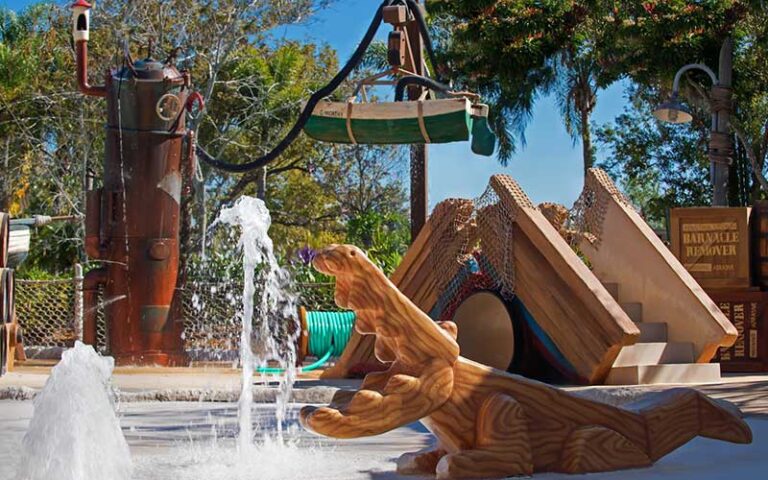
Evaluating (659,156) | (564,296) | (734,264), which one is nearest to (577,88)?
(659,156)

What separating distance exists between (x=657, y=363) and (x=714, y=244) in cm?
258

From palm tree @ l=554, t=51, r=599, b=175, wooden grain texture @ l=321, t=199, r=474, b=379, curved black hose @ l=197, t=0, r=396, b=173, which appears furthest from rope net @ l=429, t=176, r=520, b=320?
palm tree @ l=554, t=51, r=599, b=175

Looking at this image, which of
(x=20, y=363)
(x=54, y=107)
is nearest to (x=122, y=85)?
(x=20, y=363)

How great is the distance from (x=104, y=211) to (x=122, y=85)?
5.10 ft

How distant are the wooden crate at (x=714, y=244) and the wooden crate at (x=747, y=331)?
0.61ft

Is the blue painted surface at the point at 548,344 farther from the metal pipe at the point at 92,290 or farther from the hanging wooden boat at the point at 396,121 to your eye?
the metal pipe at the point at 92,290

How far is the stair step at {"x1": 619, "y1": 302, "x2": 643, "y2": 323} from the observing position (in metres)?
12.1

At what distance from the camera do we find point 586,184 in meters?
12.6

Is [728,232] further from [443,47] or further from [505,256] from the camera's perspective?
[443,47]

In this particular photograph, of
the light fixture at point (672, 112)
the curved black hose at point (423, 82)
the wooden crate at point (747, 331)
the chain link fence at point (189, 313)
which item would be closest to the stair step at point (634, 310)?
the wooden crate at point (747, 331)

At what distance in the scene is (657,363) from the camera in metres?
11.2

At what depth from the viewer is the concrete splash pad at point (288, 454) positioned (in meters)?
5.75

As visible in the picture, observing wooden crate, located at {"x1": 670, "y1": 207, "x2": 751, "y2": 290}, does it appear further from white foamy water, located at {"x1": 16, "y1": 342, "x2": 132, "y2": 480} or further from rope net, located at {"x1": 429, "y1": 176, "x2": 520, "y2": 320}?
white foamy water, located at {"x1": 16, "y1": 342, "x2": 132, "y2": 480}

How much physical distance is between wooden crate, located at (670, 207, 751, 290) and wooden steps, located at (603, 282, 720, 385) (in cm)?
173
